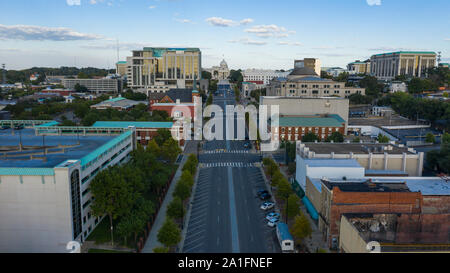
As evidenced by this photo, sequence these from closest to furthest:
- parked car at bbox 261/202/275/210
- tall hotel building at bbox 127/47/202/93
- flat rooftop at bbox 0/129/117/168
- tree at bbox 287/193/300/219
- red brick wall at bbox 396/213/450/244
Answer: red brick wall at bbox 396/213/450/244
flat rooftop at bbox 0/129/117/168
tree at bbox 287/193/300/219
parked car at bbox 261/202/275/210
tall hotel building at bbox 127/47/202/93

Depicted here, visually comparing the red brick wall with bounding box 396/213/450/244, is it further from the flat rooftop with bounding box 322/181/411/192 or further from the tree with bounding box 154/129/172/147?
the tree with bounding box 154/129/172/147

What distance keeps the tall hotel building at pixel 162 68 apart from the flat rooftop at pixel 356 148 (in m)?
104

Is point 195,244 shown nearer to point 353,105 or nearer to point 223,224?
point 223,224

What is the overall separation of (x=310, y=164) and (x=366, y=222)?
1149cm

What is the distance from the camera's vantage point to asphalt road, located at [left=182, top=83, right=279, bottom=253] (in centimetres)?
2550

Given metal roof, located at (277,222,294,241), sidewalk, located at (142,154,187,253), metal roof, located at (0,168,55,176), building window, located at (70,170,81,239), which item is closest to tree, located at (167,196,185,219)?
sidewalk, located at (142,154,187,253)

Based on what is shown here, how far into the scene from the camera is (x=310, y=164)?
33.4m

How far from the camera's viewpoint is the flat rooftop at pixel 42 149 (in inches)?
1048

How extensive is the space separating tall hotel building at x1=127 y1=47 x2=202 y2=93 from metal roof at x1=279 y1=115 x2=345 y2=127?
83304mm

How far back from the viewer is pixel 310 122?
59.9m

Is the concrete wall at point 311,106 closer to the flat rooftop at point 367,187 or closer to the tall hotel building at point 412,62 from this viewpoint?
the flat rooftop at point 367,187

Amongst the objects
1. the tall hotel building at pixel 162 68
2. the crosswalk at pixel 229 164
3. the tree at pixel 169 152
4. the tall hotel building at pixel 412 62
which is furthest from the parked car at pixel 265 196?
the tall hotel building at pixel 412 62

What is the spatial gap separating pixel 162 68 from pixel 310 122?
9404cm

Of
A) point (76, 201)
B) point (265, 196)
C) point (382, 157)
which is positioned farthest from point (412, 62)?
point (76, 201)
